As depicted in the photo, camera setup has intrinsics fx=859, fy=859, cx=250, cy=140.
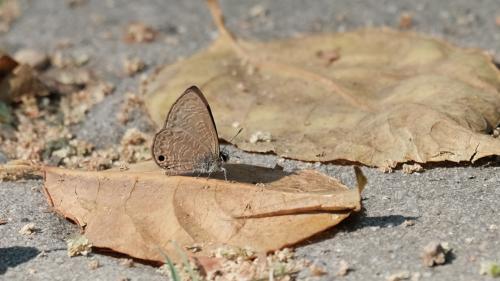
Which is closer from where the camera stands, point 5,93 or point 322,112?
point 322,112

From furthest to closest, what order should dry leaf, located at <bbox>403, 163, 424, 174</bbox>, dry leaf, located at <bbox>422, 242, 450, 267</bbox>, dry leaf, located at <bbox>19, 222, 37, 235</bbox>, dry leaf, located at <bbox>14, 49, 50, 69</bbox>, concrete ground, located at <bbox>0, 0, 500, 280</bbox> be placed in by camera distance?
dry leaf, located at <bbox>14, 49, 50, 69</bbox>, dry leaf, located at <bbox>403, 163, 424, 174</bbox>, dry leaf, located at <bbox>19, 222, 37, 235</bbox>, concrete ground, located at <bbox>0, 0, 500, 280</bbox>, dry leaf, located at <bbox>422, 242, 450, 267</bbox>

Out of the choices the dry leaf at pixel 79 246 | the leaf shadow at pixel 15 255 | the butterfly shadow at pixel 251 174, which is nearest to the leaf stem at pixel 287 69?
the butterfly shadow at pixel 251 174

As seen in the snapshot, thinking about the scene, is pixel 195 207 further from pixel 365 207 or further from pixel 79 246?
pixel 365 207

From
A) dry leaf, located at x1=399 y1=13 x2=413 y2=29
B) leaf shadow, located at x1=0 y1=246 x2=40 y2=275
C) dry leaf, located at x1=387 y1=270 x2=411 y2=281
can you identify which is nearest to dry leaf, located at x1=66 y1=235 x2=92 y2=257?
leaf shadow, located at x1=0 y1=246 x2=40 y2=275

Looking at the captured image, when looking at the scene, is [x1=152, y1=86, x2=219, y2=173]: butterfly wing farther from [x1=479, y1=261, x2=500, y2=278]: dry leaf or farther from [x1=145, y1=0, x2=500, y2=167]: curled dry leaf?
[x1=479, y1=261, x2=500, y2=278]: dry leaf

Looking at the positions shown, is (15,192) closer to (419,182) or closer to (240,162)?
(240,162)

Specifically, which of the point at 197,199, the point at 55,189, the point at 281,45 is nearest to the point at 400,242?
the point at 197,199
